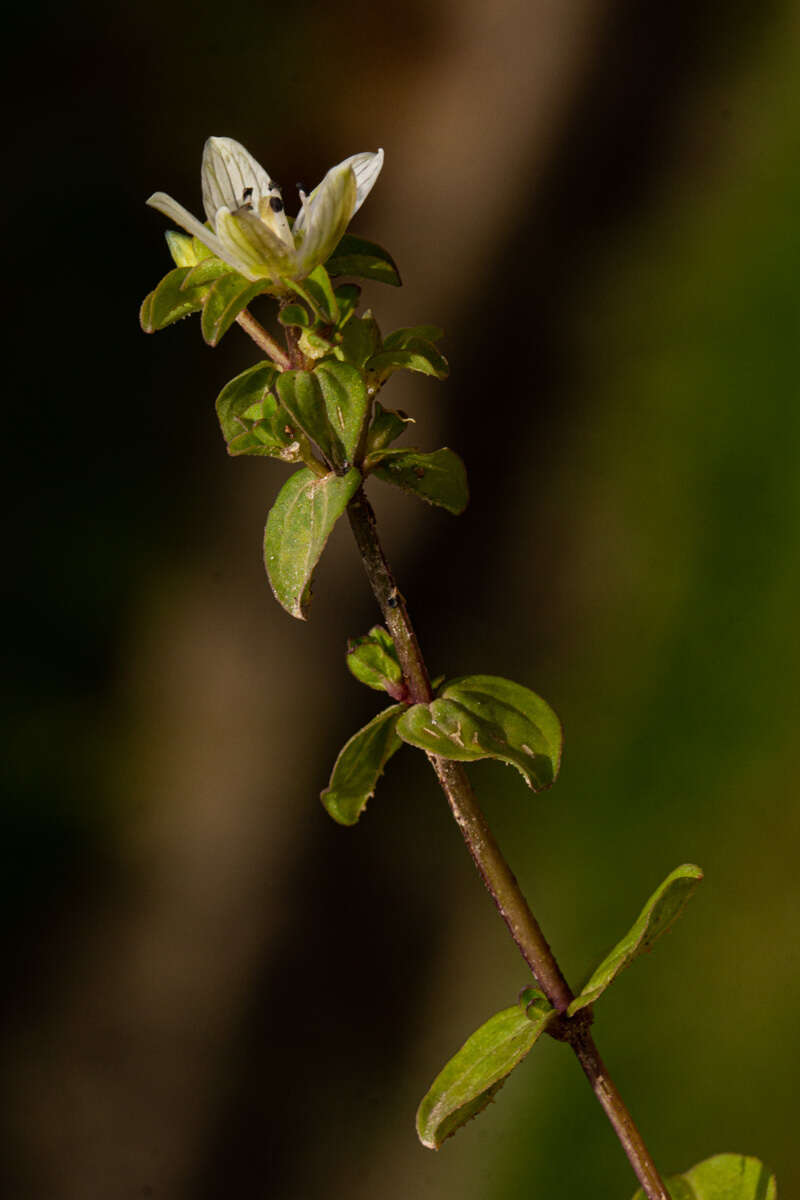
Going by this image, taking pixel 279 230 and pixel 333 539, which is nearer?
pixel 279 230

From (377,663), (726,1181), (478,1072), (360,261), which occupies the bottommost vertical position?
(726,1181)

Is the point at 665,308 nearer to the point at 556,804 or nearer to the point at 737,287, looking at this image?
the point at 737,287

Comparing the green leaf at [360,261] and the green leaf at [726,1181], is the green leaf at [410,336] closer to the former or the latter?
the green leaf at [360,261]

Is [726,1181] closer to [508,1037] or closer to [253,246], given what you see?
[508,1037]

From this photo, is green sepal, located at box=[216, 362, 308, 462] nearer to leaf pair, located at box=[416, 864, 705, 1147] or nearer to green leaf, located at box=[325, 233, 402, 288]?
green leaf, located at box=[325, 233, 402, 288]

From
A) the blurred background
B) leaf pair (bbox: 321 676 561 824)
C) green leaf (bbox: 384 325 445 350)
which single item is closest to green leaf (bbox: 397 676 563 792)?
leaf pair (bbox: 321 676 561 824)

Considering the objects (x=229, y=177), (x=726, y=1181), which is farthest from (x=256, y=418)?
(x=726, y=1181)

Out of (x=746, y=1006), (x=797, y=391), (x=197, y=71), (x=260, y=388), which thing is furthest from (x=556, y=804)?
(x=197, y=71)
